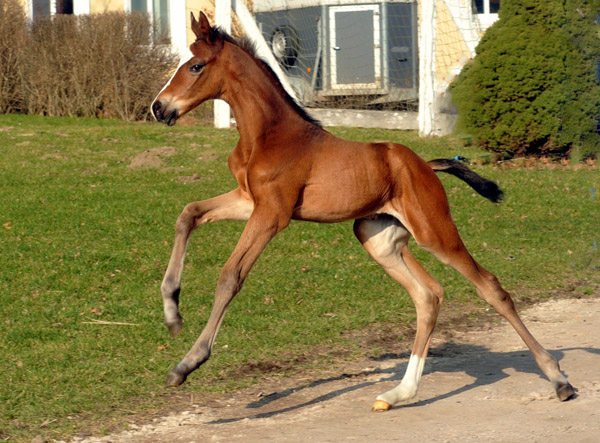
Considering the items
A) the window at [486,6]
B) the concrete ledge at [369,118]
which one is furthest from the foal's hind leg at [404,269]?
the window at [486,6]

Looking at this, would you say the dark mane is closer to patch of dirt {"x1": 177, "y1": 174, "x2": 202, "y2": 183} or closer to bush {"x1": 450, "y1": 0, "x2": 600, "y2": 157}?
patch of dirt {"x1": 177, "y1": 174, "x2": 202, "y2": 183}

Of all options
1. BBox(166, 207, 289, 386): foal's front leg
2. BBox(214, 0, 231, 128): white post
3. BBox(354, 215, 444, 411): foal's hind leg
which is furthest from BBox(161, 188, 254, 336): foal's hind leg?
BBox(214, 0, 231, 128): white post

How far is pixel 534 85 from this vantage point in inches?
486

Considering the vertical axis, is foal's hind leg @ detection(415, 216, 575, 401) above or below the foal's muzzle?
below

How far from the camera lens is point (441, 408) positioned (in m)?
5.32

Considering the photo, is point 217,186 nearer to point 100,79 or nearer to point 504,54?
point 504,54

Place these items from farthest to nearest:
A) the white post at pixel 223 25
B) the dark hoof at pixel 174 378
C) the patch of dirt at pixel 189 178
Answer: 1. the white post at pixel 223 25
2. the patch of dirt at pixel 189 178
3. the dark hoof at pixel 174 378

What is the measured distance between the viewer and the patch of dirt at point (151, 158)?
41.0ft

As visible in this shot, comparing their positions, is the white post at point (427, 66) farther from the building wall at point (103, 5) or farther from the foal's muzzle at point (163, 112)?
the foal's muzzle at point (163, 112)

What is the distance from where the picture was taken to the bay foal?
4945mm

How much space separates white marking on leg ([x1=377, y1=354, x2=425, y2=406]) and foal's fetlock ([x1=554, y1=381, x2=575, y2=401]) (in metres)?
0.81

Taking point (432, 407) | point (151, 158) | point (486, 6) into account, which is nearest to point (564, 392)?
point (432, 407)

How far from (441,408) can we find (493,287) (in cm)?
78

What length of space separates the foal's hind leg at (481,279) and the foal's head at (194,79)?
1492 mm
